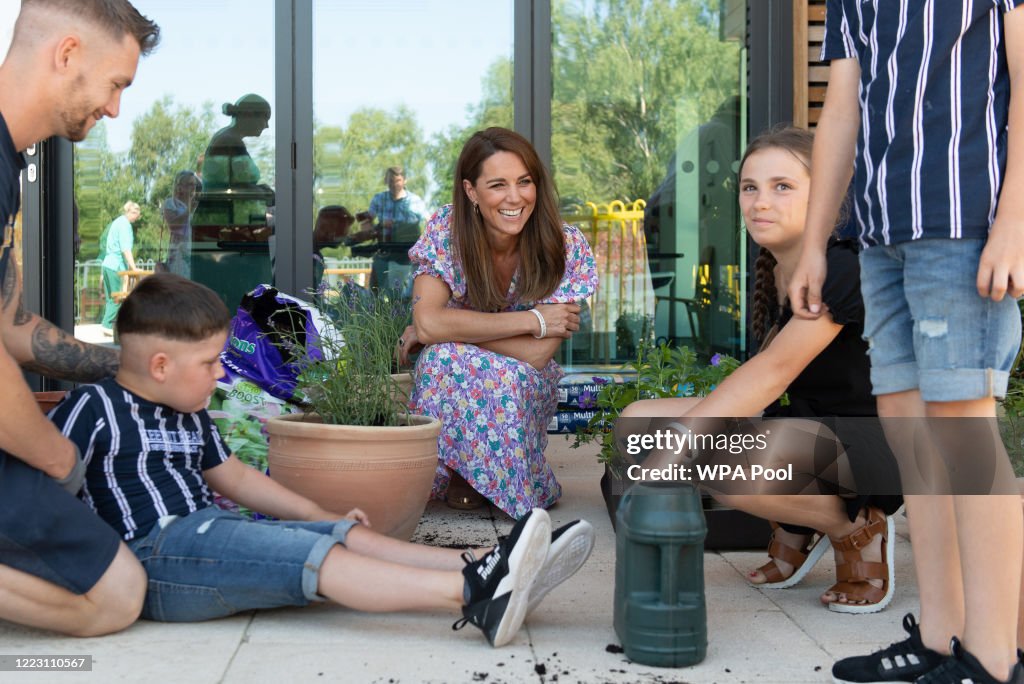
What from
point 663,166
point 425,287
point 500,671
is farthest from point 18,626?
point 663,166

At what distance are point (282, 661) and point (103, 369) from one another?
2.97 ft

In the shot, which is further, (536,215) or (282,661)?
(536,215)

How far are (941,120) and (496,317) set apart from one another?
188cm

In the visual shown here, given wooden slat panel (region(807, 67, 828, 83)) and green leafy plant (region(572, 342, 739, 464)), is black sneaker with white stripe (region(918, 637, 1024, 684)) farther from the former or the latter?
wooden slat panel (region(807, 67, 828, 83))

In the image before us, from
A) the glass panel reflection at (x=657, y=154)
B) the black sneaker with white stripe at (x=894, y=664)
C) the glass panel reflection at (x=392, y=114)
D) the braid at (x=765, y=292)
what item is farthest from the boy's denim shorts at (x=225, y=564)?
the glass panel reflection at (x=657, y=154)

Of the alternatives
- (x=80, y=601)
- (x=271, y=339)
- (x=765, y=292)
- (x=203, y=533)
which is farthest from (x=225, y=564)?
(x=765, y=292)

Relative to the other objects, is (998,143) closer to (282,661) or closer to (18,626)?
(282,661)

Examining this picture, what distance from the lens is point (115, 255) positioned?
5.03m

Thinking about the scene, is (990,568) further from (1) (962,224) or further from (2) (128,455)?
(2) (128,455)

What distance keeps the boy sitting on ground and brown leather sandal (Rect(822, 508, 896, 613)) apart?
25.2 inches

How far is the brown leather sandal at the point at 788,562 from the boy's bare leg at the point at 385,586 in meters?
0.89

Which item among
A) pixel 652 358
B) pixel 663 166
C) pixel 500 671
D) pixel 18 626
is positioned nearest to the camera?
pixel 500 671

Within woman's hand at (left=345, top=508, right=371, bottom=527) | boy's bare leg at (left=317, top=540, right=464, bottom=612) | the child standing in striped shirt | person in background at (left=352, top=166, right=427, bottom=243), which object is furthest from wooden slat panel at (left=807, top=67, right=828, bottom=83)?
boy's bare leg at (left=317, top=540, right=464, bottom=612)

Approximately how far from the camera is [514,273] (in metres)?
3.68
